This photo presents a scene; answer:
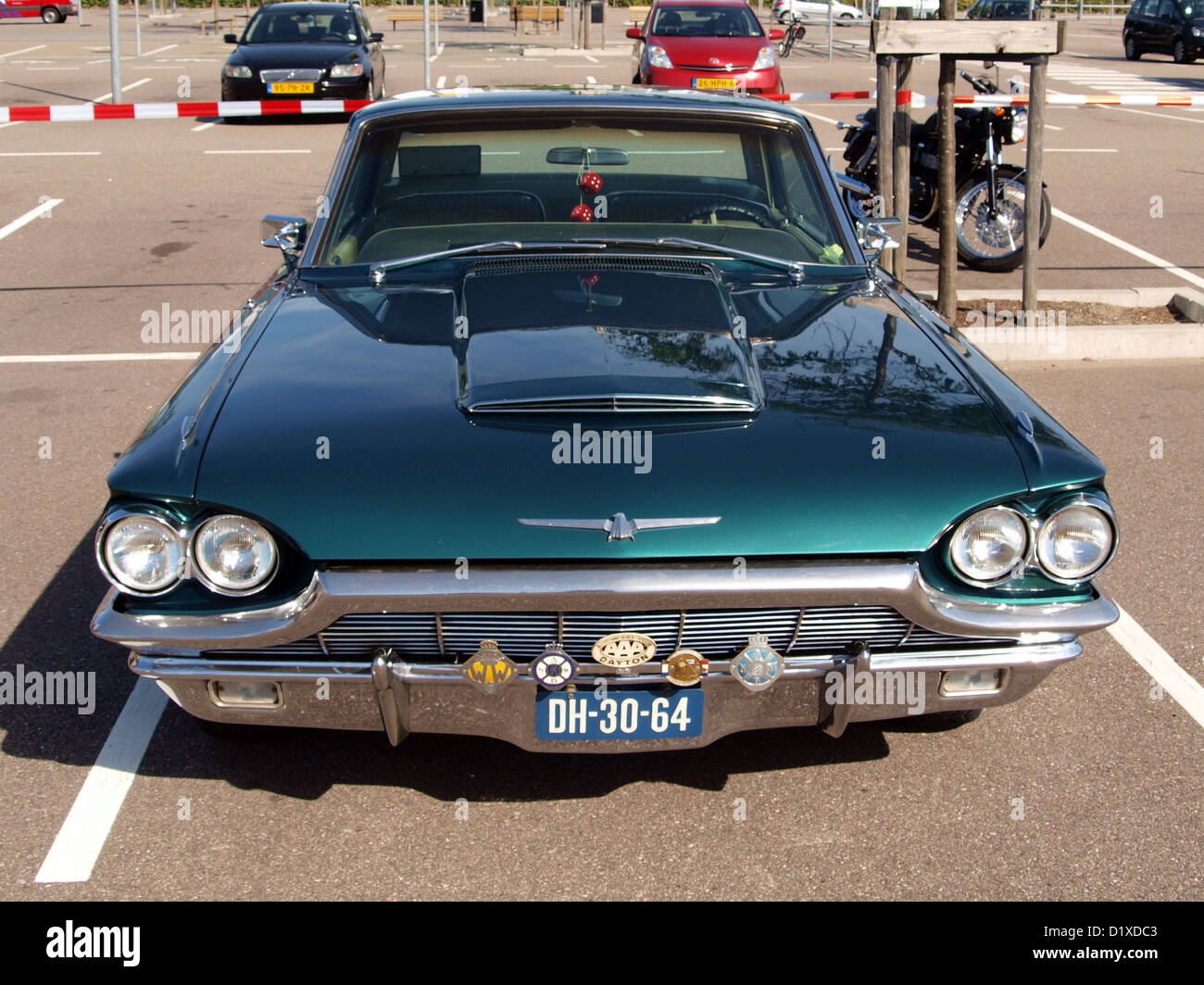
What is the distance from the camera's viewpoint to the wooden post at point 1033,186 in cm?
728

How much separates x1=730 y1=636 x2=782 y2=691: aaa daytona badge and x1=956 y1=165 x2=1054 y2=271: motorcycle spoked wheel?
6949 mm

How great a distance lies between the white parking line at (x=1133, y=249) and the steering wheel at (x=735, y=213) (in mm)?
5650

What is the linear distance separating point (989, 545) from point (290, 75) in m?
15.8

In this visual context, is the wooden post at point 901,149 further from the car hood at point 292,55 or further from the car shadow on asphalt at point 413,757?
the car hood at point 292,55

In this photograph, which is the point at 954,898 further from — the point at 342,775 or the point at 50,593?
the point at 50,593

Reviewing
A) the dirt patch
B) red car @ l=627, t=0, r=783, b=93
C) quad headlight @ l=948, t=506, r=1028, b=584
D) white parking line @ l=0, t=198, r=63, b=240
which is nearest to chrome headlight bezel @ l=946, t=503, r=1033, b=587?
quad headlight @ l=948, t=506, r=1028, b=584

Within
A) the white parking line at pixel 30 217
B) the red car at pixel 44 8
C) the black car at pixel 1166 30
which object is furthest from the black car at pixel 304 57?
the red car at pixel 44 8

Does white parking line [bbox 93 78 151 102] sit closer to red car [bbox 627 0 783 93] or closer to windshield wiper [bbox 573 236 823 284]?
red car [bbox 627 0 783 93]

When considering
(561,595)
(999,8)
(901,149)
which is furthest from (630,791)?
(999,8)

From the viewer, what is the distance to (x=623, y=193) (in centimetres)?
441

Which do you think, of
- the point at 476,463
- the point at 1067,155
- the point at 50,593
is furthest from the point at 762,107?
the point at 1067,155

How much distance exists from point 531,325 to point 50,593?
2.09 m

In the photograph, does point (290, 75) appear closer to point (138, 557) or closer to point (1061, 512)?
point (138, 557)
